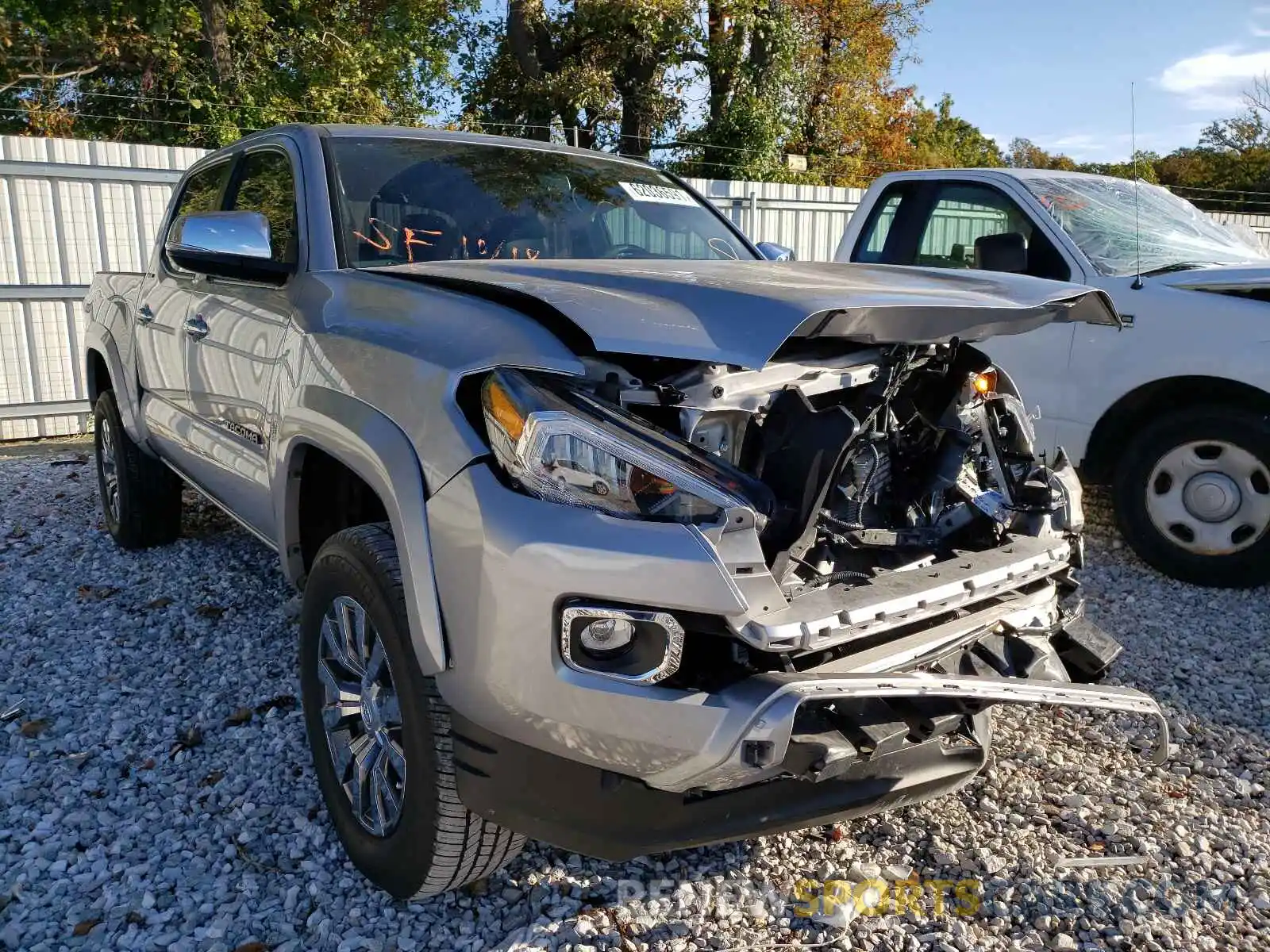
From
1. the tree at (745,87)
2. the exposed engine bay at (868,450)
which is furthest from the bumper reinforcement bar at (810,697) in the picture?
the tree at (745,87)

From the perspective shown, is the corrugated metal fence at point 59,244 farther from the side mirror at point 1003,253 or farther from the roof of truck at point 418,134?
the side mirror at point 1003,253

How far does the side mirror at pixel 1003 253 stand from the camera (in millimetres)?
4676

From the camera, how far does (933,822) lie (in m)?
2.87

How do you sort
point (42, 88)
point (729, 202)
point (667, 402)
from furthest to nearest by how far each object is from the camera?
point (42, 88)
point (729, 202)
point (667, 402)

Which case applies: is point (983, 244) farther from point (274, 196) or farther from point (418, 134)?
point (274, 196)

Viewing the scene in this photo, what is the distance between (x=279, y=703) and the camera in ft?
11.6

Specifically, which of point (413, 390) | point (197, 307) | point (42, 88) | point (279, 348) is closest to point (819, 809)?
point (413, 390)

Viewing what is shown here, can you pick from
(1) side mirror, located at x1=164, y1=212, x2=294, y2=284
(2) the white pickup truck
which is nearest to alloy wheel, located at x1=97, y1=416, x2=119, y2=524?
(1) side mirror, located at x1=164, y1=212, x2=294, y2=284

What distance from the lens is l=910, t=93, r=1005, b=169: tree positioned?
32375mm

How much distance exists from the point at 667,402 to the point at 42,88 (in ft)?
60.2

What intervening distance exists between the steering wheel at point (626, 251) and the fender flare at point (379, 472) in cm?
130

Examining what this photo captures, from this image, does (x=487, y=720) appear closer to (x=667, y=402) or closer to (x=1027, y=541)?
(x=667, y=402)

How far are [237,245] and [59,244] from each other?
254 inches

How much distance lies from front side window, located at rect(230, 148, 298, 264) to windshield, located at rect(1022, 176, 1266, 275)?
383 centimetres
